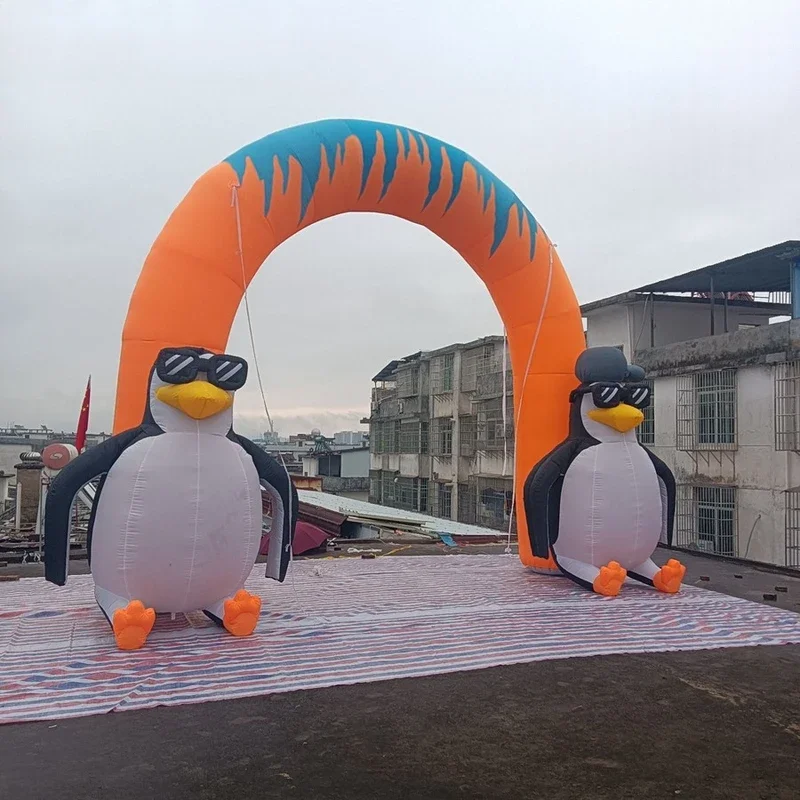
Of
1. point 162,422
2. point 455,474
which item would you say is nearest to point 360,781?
point 162,422

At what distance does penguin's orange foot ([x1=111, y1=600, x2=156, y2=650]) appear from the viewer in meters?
4.71

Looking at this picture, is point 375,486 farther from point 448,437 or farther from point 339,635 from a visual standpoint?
point 339,635

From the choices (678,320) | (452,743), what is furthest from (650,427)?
(452,743)

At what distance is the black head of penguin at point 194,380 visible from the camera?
4.93 m

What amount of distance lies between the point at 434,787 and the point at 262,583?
436 cm

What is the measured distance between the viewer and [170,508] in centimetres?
490

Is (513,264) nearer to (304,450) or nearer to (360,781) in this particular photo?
(360,781)

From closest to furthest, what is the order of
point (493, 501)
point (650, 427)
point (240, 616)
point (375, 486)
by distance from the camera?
point (240, 616) < point (650, 427) < point (493, 501) < point (375, 486)

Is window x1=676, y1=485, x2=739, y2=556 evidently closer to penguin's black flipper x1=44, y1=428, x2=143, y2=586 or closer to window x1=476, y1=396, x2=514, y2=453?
window x1=476, y1=396, x2=514, y2=453

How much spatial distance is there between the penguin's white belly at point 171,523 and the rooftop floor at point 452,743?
4.06ft

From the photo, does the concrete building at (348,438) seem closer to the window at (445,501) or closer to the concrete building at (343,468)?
the concrete building at (343,468)

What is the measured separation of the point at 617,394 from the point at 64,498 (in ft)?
15.4

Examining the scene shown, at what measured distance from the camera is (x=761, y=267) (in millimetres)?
14648

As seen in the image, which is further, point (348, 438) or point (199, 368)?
point (348, 438)
